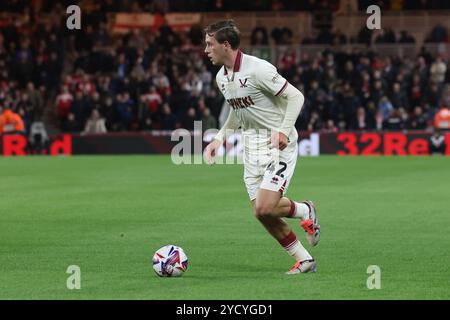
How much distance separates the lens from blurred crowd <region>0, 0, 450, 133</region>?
109 ft

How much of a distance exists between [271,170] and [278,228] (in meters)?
0.54

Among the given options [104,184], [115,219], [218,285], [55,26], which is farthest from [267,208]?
[55,26]

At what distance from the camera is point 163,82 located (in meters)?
35.3

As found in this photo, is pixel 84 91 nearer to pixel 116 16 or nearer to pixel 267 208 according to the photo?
pixel 116 16

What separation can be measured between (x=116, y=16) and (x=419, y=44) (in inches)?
414

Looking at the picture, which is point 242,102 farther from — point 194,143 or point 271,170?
point 194,143

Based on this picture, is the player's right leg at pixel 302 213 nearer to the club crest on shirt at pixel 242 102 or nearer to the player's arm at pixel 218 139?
the player's arm at pixel 218 139

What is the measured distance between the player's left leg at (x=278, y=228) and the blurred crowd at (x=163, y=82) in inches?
900

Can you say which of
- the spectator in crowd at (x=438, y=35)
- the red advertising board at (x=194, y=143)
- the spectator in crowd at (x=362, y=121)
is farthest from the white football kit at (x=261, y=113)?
the spectator in crowd at (x=438, y=35)

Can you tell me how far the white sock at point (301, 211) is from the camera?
32.9 ft

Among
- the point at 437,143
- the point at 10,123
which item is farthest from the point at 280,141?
the point at 10,123

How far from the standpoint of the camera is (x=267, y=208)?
9.61m

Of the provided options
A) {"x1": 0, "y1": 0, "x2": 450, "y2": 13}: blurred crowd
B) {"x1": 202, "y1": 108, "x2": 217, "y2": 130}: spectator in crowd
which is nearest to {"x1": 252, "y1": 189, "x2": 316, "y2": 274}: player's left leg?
{"x1": 202, "y1": 108, "x2": 217, "y2": 130}: spectator in crowd
